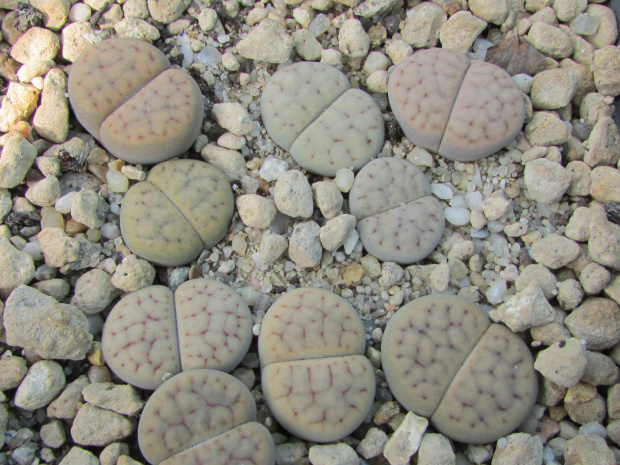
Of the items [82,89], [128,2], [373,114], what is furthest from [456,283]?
[128,2]

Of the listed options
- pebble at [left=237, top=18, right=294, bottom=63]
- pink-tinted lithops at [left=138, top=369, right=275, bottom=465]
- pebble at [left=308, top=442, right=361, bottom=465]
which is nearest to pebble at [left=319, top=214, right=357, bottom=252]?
pink-tinted lithops at [left=138, top=369, right=275, bottom=465]

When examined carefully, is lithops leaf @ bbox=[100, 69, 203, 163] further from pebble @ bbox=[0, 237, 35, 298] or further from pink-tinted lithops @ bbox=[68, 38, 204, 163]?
pebble @ bbox=[0, 237, 35, 298]

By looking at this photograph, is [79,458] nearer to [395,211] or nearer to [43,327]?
[43,327]

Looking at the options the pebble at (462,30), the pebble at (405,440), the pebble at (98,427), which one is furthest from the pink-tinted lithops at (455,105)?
the pebble at (98,427)

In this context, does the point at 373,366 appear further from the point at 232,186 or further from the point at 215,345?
the point at 232,186

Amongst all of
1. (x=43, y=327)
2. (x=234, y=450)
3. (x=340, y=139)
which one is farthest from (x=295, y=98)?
(x=234, y=450)

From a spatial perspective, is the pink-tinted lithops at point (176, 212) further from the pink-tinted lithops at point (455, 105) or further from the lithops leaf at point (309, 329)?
the pink-tinted lithops at point (455, 105)
